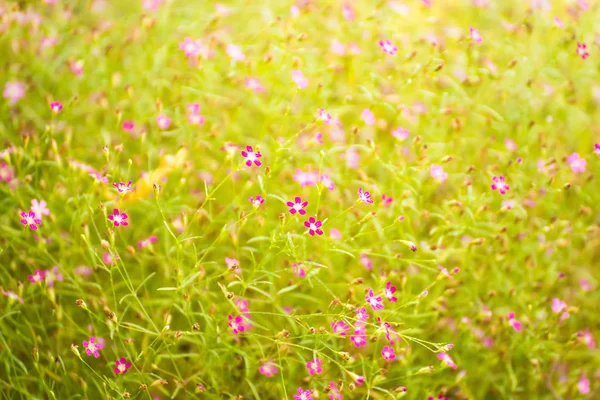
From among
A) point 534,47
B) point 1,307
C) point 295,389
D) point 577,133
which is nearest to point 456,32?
point 534,47

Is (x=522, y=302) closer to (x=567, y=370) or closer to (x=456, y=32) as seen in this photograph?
(x=567, y=370)

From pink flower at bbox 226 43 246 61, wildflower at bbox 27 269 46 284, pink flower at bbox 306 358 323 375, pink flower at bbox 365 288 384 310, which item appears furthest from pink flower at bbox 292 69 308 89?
wildflower at bbox 27 269 46 284

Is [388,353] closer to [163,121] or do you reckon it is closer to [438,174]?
[438,174]

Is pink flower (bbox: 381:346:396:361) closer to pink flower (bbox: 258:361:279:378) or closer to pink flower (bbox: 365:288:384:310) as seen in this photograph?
pink flower (bbox: 365:288:384:310)

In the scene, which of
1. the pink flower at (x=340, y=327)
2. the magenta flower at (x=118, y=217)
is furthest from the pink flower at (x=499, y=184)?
the magenta flower at (x=118, y=217)

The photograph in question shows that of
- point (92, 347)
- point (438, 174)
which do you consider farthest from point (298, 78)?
point (92, 347)

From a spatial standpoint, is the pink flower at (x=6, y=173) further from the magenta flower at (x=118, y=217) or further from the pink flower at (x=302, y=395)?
the pink flower at (x=302, y=395)
